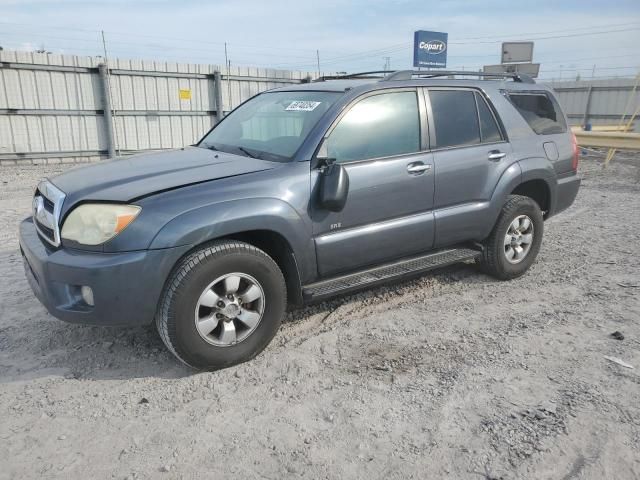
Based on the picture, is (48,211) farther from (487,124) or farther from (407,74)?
(487,124)

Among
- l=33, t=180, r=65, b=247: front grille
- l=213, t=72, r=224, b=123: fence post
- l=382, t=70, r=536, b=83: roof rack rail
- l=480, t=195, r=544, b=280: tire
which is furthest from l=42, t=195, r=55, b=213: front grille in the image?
l=213, t=72, r=224, b=123: fence post

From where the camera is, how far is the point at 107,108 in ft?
41.1

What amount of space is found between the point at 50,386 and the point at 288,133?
2285 mm

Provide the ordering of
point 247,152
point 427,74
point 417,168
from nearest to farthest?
point 247,152 → point 417,168 → point 427,74

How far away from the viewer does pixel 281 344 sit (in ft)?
12.0

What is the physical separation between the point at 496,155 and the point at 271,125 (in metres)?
1.97

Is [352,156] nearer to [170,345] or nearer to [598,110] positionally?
[170,345]

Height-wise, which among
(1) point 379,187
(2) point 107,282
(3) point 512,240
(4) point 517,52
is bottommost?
(3) point 512,240

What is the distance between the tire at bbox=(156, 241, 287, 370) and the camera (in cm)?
304

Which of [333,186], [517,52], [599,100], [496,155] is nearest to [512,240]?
[496,155]

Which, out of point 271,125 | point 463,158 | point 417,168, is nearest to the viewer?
point 417,168

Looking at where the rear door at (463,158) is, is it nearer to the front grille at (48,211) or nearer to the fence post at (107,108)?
the front grille at (48,211)

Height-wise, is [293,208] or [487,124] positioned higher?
[487,124]

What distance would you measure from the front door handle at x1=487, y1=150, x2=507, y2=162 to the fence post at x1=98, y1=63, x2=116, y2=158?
1059 centimetres
